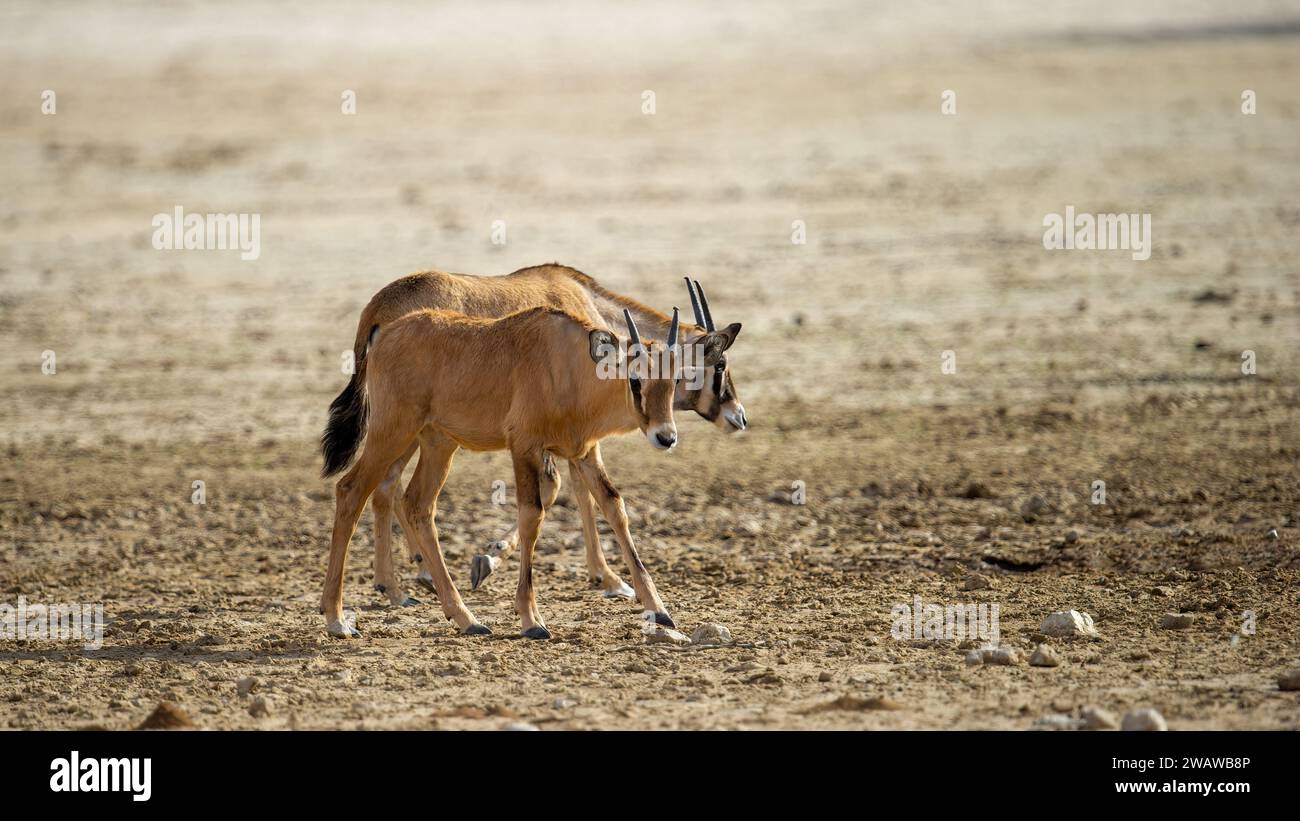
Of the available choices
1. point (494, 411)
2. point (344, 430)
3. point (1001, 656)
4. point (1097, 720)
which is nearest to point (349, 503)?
point (344, 430)

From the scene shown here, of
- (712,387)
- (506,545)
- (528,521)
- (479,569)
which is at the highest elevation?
(712,387)

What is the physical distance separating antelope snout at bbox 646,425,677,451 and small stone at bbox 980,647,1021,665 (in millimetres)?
1854

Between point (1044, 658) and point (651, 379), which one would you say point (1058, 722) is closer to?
point (1044, 658)

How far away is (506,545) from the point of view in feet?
34.9

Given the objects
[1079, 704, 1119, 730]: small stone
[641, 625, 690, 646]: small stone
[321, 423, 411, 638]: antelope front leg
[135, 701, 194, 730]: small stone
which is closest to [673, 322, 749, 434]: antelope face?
[641, 625, 690, 646]: small stone

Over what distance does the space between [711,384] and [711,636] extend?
142cm

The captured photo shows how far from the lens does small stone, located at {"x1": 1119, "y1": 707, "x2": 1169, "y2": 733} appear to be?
274 inches

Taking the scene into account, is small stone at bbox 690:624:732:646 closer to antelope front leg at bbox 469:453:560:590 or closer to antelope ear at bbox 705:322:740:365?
antelope front leg at bbox 469:453:560:590

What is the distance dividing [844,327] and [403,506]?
8.32 metres

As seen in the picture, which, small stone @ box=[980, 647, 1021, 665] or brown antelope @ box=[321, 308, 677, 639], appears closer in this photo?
small stone @ box=[980, 647, 1021, 665]

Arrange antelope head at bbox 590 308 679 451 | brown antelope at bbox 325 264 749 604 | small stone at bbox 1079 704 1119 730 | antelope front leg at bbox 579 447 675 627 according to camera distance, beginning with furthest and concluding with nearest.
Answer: brown antelope at bbox 325 264 749 604
antelope front leg at bbox 579 447 675 627
antelope head at bbox 590 308 679 451
small stone at bbox 1079 704 1119 730

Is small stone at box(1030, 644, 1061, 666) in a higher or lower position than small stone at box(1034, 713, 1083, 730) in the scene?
higher

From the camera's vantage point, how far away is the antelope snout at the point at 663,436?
334 inches
